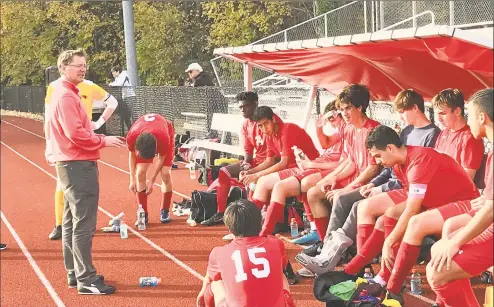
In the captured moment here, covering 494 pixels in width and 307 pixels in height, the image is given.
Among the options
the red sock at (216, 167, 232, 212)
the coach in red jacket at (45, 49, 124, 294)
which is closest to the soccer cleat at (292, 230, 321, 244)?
the red sock at (216, 167, 232, 212)

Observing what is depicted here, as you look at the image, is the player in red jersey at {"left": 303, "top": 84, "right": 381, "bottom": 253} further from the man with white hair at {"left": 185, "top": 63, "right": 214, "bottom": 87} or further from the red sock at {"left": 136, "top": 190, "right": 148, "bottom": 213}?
the man with white hair at {"left": 185, "top": 63, "right": 214, "bottom": 87}

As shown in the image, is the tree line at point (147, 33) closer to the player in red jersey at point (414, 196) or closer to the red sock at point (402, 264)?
the player in red jersey at point (414, 196)

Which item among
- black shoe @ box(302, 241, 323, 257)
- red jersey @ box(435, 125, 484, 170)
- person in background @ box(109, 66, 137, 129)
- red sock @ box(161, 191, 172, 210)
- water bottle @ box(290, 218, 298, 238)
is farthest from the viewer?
person in background @ box(109, 66, 137, 129)

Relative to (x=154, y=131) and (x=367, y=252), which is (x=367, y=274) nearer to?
(x=367, y=252)

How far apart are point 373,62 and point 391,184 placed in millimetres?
1196

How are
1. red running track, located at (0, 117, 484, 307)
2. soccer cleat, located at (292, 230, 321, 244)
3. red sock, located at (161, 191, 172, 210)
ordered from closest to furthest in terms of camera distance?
red running track, located at (0, 117, 484, 307), soccer cleat, located at (292, 230, 321, 244), red sock, located at (161, 191, 172, 210)

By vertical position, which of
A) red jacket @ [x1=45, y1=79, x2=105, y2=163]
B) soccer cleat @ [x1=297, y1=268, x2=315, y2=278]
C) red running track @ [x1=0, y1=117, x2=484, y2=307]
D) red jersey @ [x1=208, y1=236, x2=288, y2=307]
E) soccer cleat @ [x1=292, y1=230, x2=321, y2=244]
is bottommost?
red running track @ [x1=0, y1=117, x2=484, y2=307]

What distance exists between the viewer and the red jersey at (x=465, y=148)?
183 inches

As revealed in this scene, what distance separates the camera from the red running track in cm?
521

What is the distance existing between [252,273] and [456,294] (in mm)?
1028

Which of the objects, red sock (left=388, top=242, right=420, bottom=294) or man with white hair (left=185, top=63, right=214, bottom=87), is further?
man with white hair (left=185, top=63, right=214, bottom=87)

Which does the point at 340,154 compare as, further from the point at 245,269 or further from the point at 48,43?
the point at 48,43

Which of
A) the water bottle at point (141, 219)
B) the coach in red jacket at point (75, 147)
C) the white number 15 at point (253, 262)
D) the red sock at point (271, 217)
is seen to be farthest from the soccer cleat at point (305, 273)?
the water bottle at point (141, 219)

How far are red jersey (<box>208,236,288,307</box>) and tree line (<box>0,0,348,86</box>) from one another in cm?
1134
